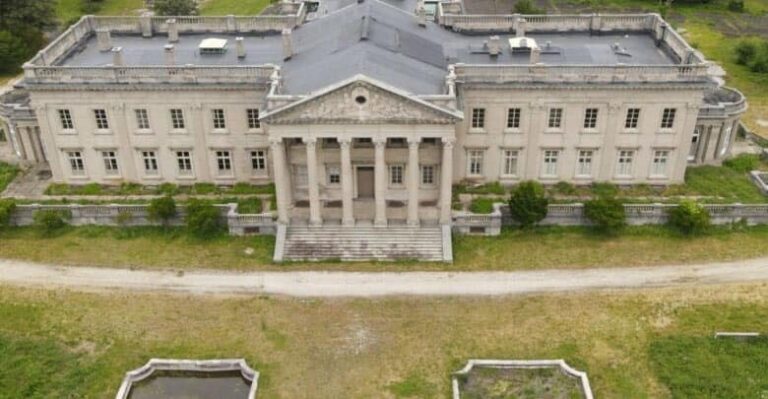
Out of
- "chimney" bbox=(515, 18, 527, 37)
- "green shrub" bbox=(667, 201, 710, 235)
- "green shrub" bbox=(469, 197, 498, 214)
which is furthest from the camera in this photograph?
"chimney" bbox=(515, 18, 527, 37)

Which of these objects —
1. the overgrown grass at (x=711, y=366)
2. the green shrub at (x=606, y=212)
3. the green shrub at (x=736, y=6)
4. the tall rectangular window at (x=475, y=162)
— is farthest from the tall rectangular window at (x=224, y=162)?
the green shrub at (x=736, y=6)

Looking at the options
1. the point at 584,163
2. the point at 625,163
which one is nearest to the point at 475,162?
the point at 584,163

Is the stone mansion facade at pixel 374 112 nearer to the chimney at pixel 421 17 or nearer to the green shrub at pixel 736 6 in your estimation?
the chimney at pixel 421 17

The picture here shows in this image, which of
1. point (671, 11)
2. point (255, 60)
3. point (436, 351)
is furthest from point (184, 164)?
point (671, 11)

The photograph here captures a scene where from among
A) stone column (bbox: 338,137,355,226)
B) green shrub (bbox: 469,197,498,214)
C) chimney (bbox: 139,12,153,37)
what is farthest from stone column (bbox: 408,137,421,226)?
chimney (bbox: 139,12,153,37)

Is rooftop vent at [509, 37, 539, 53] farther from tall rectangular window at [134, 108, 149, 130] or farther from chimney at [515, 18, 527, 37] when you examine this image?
tall rectangular window at [134, 108, 149, 130]

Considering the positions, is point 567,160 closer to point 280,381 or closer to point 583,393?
point 583,393
